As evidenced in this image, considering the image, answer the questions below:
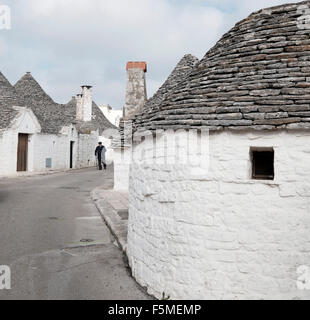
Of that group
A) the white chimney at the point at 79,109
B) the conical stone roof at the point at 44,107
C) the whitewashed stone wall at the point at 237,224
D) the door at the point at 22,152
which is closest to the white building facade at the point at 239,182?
the whitewashed stone wall at the point at 237,224

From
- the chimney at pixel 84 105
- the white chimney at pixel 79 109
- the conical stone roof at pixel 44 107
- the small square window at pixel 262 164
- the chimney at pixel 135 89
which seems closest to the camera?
the small square window at pixel 262 164

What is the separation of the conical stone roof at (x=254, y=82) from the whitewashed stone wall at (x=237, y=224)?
0.22 m

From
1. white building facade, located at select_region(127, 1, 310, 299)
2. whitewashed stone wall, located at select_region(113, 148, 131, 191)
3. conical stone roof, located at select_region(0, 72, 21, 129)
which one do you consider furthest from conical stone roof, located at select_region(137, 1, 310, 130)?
conical stone roof, located at select_region(0, 72, 21, 129)

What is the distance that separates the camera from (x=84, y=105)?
3247 centimetres

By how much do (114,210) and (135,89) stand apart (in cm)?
602

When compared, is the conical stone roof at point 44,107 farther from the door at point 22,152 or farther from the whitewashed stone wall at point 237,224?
the whitewashed stone wall at point 237,224

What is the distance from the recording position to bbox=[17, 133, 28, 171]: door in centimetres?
2200

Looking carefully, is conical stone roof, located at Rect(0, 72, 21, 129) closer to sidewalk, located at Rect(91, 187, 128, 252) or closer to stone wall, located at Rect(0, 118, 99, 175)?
stone wall, located at Rect(0, 118, 99, 175)

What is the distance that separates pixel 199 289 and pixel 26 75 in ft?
96.8

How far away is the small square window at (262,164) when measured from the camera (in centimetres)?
442

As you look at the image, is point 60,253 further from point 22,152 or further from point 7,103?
point 7,103
